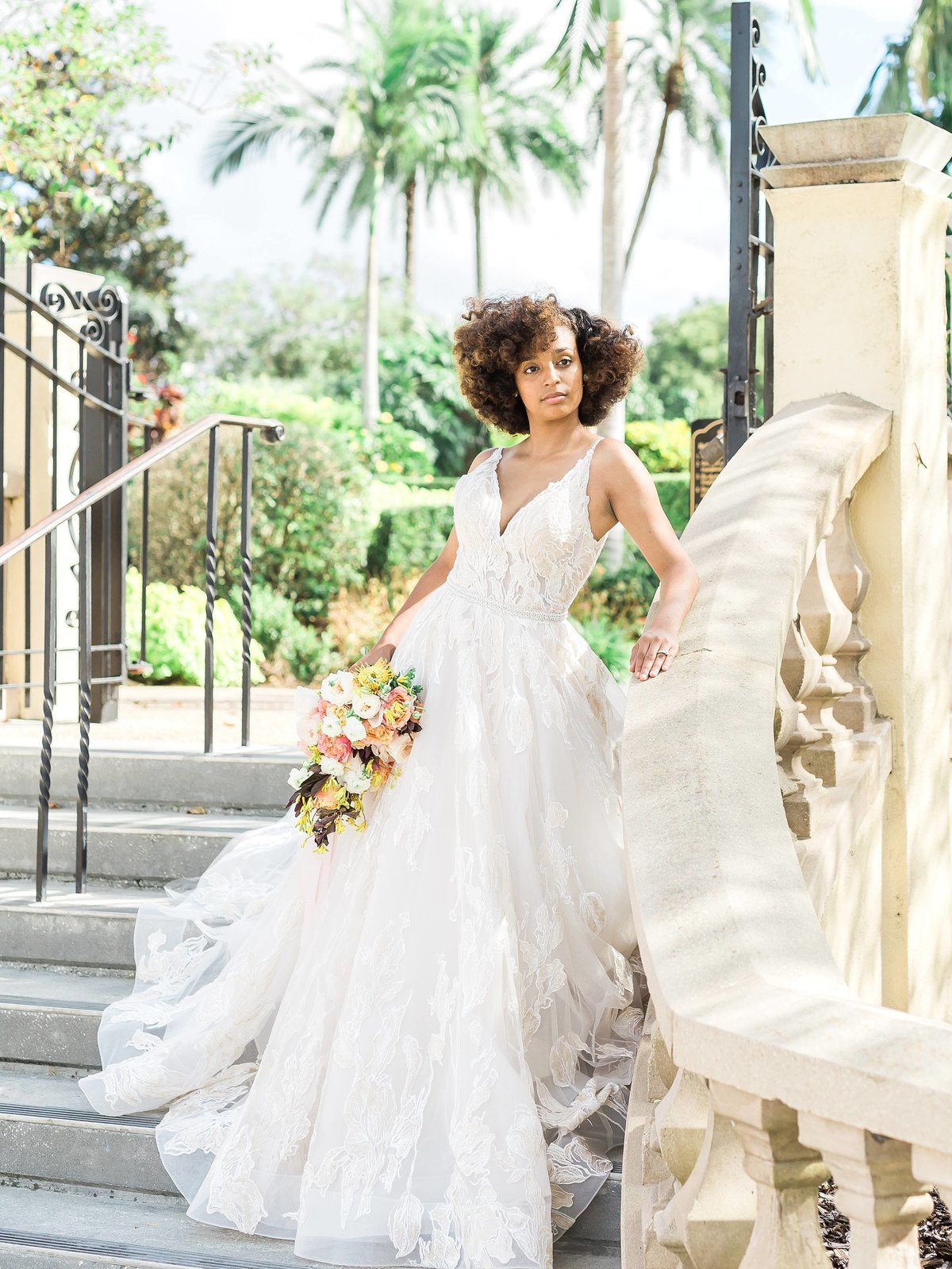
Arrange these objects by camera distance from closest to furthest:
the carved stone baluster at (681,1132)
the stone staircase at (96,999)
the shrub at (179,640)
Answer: the carved stone baluster at (681,1132) < the stone staircase at (96,999) < the shrub at (179,640)

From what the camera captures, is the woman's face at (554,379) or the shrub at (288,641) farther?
the shrub at (288,641)

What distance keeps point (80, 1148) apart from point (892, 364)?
2.82 metres

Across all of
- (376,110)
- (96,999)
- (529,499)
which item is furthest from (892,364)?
(376,110)

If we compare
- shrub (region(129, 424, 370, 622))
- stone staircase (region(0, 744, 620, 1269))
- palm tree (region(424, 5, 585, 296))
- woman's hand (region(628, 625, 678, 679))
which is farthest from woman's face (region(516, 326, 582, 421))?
palm tree (region(424, 5, 585, 296))

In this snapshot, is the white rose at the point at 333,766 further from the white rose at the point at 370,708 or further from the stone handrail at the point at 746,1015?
the stone handrail at the point at 746,1015

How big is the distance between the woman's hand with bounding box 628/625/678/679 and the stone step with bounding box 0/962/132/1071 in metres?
1.89

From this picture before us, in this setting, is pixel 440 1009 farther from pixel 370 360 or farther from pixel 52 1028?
pixel 370 360

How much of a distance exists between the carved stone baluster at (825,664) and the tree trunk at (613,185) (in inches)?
435

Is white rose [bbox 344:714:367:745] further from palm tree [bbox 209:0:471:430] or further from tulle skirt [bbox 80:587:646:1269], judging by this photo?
palm tree [bbox 209:0:471:430]

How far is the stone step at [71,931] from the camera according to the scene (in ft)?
12.9

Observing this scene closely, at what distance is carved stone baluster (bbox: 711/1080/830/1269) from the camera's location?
153 centimetres

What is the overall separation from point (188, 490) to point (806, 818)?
10.6m

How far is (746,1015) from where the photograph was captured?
4.93ft

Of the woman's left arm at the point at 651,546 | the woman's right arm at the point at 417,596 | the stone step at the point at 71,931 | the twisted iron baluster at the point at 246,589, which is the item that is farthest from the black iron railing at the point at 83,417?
the woman's left arm at the point at 651,546
